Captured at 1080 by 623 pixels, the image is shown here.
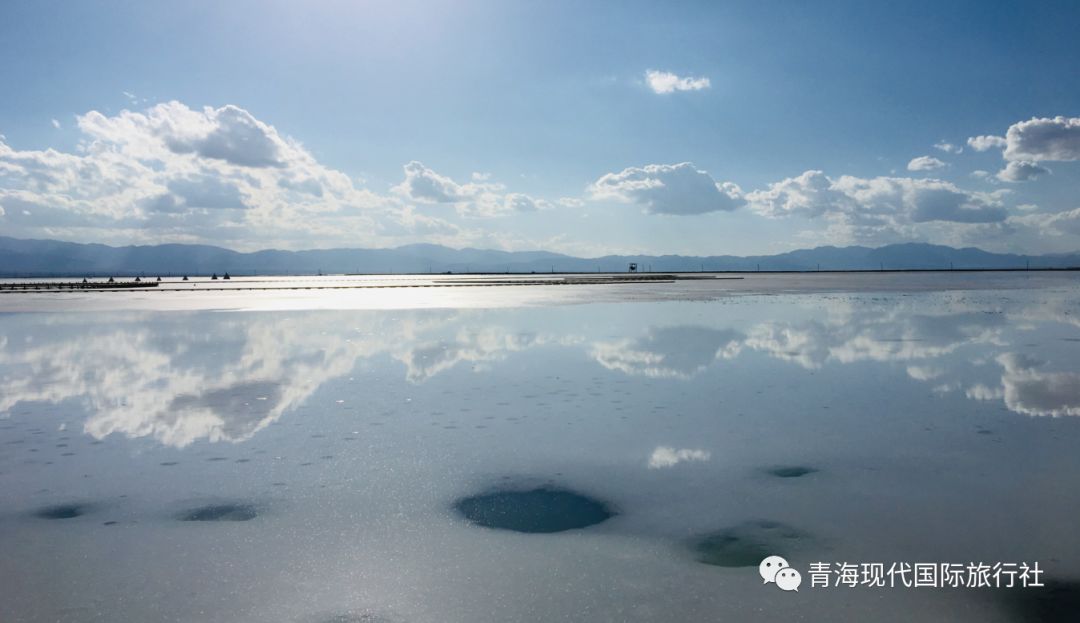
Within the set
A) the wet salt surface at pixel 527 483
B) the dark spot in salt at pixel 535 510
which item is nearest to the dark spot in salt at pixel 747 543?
the wet salt surface at pixel 527 483

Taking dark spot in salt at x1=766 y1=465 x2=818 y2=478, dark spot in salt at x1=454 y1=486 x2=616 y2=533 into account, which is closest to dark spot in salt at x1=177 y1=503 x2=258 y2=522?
dark spot in salt at x1=454 y1=486 x2=616 y2=533

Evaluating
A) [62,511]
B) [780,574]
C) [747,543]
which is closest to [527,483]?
[747,543]

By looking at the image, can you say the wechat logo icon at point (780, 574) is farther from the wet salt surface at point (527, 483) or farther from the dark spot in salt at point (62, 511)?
the dark spot in salt at point (62, 511)

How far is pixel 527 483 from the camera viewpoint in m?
11.0

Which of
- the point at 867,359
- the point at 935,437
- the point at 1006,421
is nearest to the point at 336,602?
the point at 935,437

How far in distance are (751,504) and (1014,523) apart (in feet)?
10.9

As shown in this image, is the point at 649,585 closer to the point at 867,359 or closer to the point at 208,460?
the point at 208,460

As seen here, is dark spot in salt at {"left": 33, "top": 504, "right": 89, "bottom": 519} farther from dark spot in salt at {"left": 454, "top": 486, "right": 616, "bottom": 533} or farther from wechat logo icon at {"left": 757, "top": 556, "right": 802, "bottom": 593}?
wechat logo icon at {"left": 757, "top": 556, "right": 802, "bottom": 593}

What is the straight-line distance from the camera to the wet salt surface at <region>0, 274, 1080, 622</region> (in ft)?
23.8

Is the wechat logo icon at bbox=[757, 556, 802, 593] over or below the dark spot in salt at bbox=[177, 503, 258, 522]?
below

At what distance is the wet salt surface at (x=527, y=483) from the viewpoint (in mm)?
7250

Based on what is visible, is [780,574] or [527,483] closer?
[780,574]

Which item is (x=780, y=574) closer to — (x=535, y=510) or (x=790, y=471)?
(x=535, y=510)

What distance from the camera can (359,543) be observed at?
857 cm
